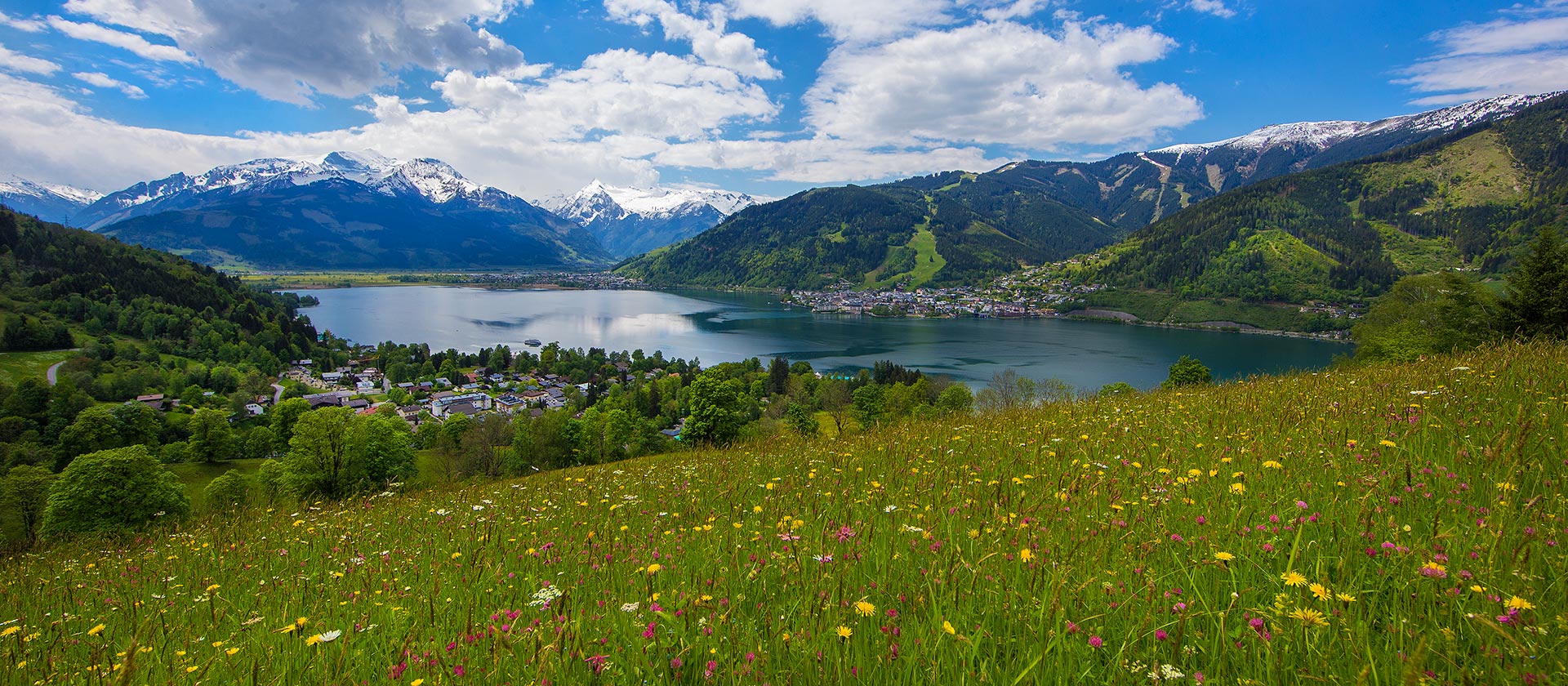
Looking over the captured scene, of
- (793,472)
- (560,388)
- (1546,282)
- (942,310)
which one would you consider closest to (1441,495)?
(793,472)

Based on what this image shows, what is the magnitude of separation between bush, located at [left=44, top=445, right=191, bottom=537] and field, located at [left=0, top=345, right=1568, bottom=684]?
2820 cm

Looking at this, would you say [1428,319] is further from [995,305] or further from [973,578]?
[995,305]

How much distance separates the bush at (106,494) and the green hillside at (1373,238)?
190 m

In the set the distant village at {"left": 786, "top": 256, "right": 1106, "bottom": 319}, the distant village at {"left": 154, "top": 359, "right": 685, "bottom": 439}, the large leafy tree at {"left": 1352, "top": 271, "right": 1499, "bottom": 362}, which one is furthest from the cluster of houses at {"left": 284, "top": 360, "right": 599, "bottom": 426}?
the distant village at {"left": 786, "top": 256, "right": 1106, "bottom": 319}

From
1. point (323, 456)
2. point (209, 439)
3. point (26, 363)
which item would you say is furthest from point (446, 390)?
point (323, 456)

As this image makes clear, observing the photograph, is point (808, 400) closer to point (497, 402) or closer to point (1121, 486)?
point (497, 402)

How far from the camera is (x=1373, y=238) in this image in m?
173

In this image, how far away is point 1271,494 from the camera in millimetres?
3188

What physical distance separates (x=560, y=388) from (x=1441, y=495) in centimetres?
8974

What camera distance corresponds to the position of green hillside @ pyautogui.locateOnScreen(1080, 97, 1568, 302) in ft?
494

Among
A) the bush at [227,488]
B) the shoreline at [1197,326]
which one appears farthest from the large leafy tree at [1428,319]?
the shoreline at [1197,326]

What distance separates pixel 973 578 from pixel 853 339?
126m

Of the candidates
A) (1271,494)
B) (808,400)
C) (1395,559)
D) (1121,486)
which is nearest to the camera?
(1395,559)

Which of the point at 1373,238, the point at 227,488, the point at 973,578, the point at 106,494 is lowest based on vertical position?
the point at 227,488
